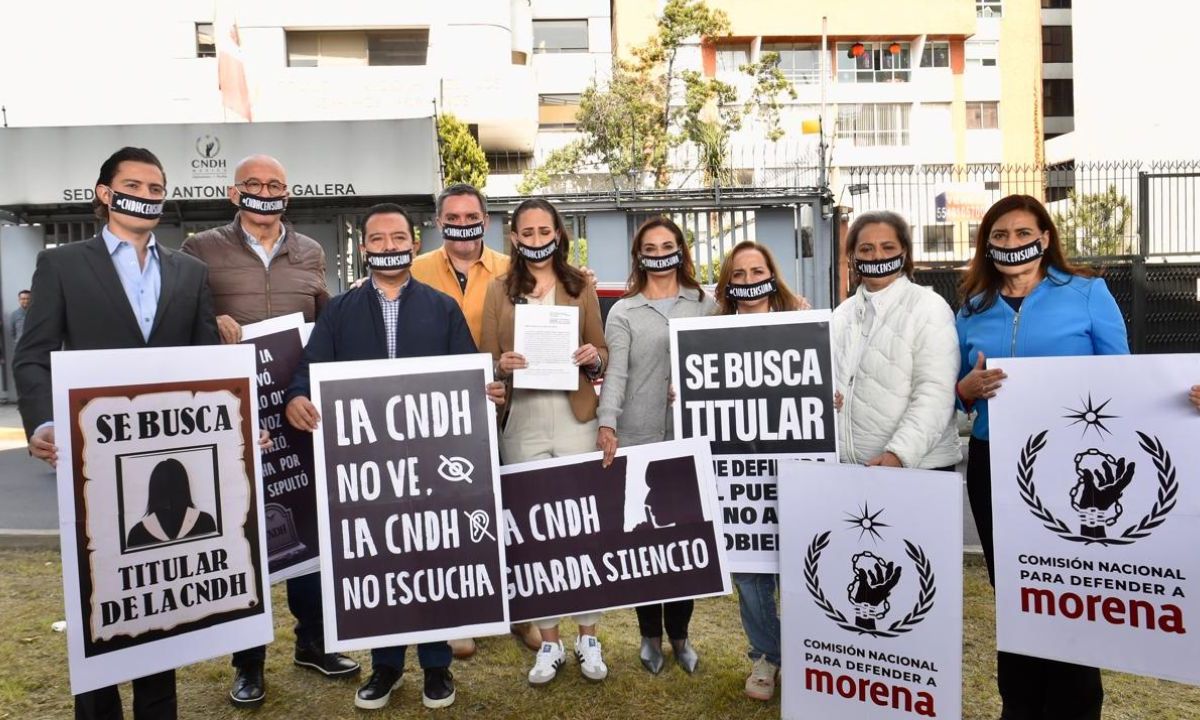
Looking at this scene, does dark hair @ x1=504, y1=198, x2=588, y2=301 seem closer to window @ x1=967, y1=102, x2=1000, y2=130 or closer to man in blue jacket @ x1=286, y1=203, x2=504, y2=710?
man in blue jacket @ x1=286, y1=203, x2=504, y2=710

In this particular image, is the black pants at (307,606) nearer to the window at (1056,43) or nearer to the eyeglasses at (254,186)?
the eyeglasses at (254,186)

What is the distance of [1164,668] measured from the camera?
3164 mm

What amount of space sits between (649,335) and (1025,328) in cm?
162

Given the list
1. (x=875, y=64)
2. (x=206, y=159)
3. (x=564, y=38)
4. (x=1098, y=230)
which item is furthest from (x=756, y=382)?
(x=875, y=64)

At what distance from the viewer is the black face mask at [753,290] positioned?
418cm

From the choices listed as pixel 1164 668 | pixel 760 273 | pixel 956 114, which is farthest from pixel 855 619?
pixel 956 114

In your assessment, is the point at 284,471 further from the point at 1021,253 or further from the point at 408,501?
the point at 1021,253

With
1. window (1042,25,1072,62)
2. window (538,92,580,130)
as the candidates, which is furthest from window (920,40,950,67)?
window (538,92,580,130)

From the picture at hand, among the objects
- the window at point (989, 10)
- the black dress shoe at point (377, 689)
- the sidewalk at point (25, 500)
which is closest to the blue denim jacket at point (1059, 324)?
the black dress shoe at point (377, 689)

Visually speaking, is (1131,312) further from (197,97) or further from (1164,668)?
(197,97)

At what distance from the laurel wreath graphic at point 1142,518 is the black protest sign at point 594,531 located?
139 centimetres

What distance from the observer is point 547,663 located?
14.3ft

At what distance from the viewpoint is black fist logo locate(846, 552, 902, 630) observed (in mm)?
3463

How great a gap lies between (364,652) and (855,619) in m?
2.66
